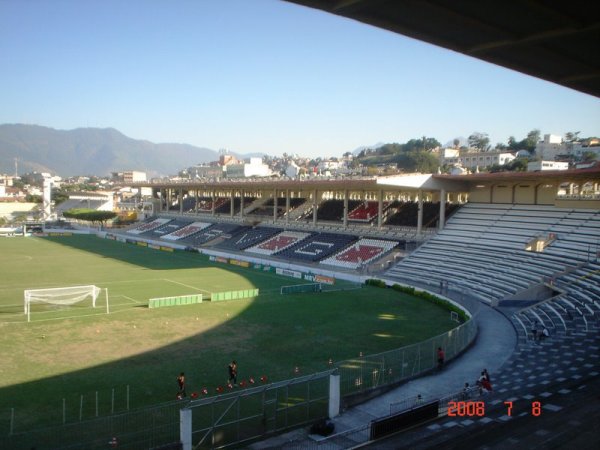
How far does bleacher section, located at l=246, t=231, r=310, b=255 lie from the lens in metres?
57.3

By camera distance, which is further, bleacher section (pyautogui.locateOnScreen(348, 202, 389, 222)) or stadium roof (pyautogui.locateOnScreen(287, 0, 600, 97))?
bleacher section (pyautogui.locateOnScreen(348, 202, 389, 222))

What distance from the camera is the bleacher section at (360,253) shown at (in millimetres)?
47500

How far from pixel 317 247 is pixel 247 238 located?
13197 mm

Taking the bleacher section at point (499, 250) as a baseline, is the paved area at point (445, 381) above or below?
below

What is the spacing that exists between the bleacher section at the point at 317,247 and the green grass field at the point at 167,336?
29.5ft

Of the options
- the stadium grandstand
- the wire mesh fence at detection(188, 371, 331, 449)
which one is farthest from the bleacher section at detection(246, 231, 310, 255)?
the wire mesh fence at detection(188, 371, 331, 449)

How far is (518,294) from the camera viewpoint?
3145 centimetres

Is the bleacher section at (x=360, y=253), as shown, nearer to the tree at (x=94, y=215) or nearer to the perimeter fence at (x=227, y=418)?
the perimeter fence at (x=227, y=418)

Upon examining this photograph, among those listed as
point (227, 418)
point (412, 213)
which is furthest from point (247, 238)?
point (227, 418)

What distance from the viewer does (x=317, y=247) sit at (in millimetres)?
54000

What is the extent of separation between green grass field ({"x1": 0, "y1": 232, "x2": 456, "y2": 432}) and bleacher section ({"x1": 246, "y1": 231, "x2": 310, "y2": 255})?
Result: 45.4 feet

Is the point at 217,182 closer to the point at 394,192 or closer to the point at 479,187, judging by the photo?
the point at 394,192

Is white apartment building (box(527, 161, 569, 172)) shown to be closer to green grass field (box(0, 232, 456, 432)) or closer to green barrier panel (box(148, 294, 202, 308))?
green grass field (box(0, 232, 456, 432))

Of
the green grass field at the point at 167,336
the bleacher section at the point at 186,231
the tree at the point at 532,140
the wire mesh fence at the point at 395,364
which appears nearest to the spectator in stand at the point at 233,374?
the green grass field at the point at 167,336
